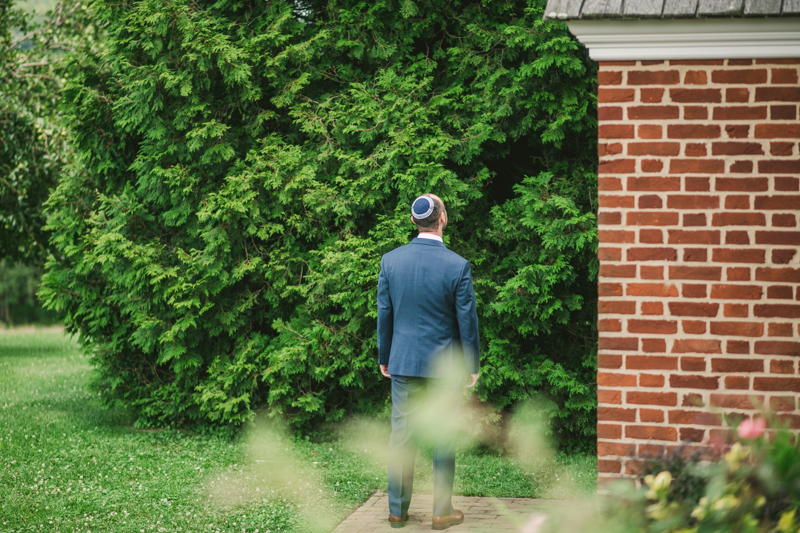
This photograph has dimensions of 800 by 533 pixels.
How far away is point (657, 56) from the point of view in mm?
3592

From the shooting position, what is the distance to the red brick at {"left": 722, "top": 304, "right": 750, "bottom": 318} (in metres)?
3.53

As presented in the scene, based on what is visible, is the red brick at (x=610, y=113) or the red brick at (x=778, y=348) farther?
the red brick at (x=610, y=113)

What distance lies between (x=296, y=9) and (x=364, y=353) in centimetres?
353

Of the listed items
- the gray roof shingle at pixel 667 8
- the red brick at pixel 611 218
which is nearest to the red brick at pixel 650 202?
the red brick at pixel 611 218

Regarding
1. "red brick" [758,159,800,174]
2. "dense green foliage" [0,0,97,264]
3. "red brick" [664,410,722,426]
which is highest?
"dense green foliage" [0,0,97,264]

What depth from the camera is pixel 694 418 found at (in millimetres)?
3582

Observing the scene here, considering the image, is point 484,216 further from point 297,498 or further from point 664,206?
point 664,206

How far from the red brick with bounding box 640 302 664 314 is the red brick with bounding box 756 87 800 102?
106 cm

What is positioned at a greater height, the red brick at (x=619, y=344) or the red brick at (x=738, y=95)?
the red brick at (x=738, y=95)

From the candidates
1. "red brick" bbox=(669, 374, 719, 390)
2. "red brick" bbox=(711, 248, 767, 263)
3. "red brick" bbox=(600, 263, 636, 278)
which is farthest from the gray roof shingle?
"red brick" bbox=(669, 374, 719, 390)

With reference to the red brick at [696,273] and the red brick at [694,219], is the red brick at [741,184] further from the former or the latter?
the red brick at [696,273]

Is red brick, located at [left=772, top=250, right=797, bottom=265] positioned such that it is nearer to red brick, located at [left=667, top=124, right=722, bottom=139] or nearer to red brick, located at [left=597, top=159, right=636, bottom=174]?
red brick, located at [left=667, top=124, right=722, bottom=139]

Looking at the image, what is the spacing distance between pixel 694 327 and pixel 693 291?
17 cm

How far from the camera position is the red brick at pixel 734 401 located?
11.6 feet
